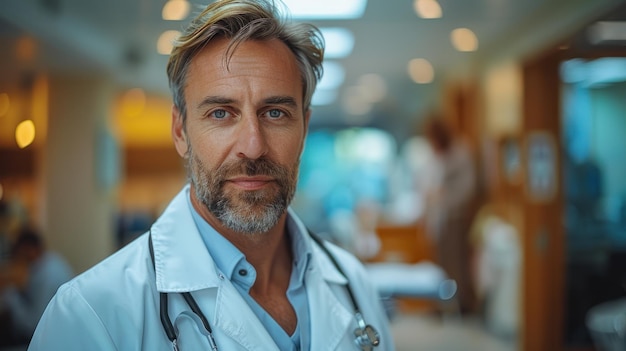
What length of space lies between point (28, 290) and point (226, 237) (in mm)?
4027

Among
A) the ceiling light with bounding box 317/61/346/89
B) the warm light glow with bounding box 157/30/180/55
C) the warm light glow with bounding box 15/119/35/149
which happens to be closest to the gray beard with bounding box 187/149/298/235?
the warm light glow with bounding box 157/30/180/55

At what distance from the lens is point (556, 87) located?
4.82m

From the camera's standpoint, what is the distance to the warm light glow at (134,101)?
25.6ft

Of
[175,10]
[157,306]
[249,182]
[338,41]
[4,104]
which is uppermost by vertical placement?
[338,41]

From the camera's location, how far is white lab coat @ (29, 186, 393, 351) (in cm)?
120

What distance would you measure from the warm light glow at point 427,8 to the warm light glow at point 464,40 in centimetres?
63

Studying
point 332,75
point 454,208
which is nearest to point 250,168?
point 454,208

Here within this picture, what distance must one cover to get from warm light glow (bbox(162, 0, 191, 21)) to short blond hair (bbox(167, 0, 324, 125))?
63.8 inches

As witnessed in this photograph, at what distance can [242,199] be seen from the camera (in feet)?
4.56

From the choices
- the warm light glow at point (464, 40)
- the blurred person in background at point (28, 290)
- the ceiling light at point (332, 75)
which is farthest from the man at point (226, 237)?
the ceiling light at point (332, 75)

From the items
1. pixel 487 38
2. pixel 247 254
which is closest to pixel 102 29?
pixel 487 38

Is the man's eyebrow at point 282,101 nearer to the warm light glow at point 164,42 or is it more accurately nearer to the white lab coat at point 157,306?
the white lab coat at point 157,306

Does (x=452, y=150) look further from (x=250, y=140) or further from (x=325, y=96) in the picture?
(x=250, y=140)

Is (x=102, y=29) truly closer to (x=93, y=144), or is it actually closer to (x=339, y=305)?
(x=93, y=144)
